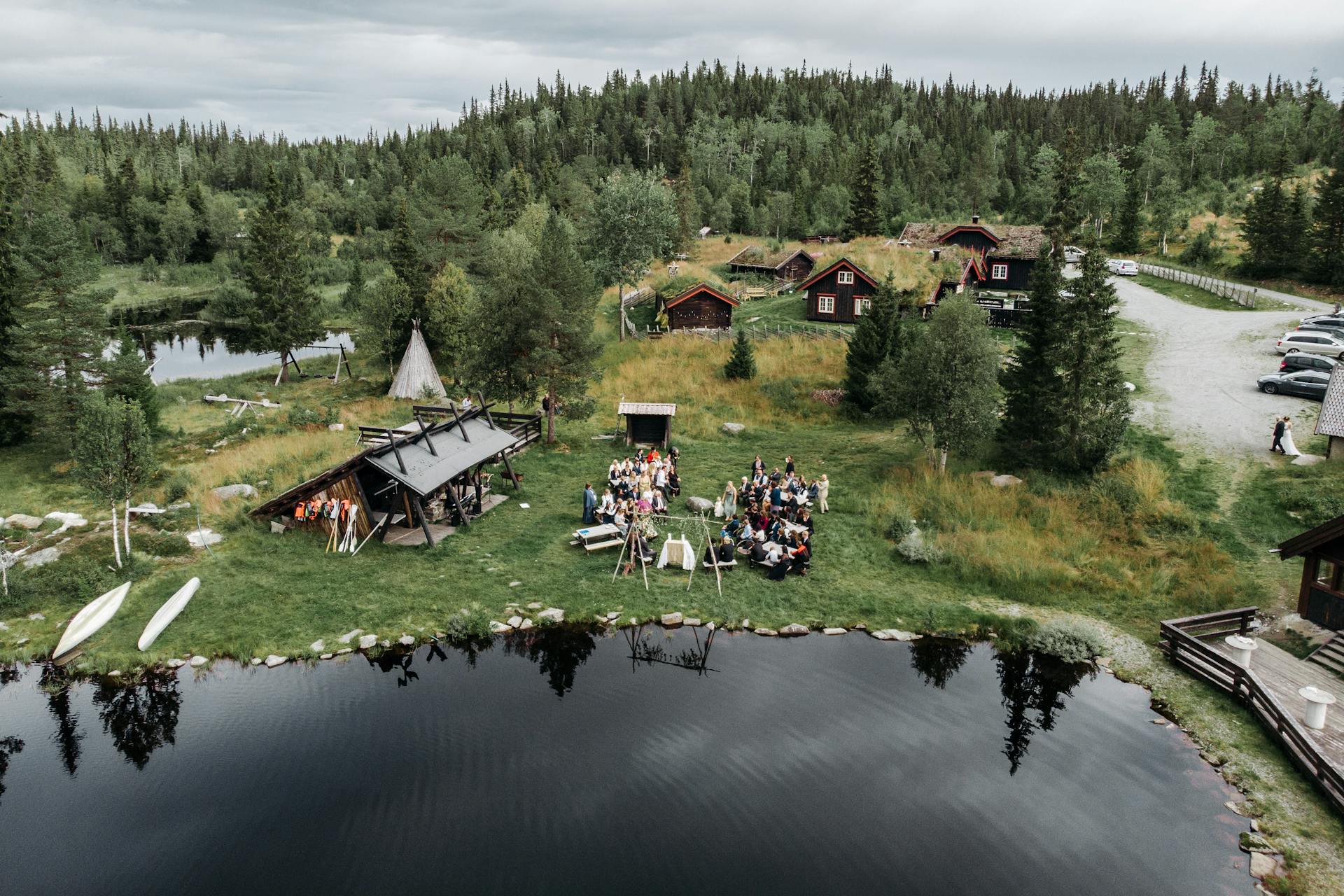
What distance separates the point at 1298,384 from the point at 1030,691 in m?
23.7

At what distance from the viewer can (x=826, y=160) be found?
365 ft

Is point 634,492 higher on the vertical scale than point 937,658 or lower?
higher

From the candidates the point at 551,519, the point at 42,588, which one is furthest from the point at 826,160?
the point at 42,588

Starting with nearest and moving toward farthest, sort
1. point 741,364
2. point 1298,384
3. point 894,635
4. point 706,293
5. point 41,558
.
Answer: point 894,635, point 41,558, point 1298,384, point 741,364, point 706,293

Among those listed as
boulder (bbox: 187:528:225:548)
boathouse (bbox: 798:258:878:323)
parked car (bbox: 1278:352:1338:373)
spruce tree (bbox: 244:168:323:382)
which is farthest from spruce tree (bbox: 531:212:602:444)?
parked car (bbox: 1278:352:1338:373)

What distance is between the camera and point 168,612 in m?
18.4

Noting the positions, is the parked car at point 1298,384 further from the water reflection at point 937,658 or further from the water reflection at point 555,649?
the water reflection at point 555,649

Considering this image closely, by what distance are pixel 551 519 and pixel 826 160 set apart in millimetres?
98587

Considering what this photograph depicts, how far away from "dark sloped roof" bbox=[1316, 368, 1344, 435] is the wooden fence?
2759 cm

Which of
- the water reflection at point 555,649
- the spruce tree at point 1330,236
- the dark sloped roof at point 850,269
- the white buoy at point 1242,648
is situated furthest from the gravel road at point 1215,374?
the water reflection at point 555,649

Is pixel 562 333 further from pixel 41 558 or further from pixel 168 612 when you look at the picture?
pixel 41 558

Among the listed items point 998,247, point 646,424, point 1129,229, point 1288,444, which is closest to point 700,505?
point 646,424

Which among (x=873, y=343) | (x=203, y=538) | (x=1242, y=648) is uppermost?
(x=873, y=343)

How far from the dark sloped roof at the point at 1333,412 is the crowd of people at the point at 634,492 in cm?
1944
